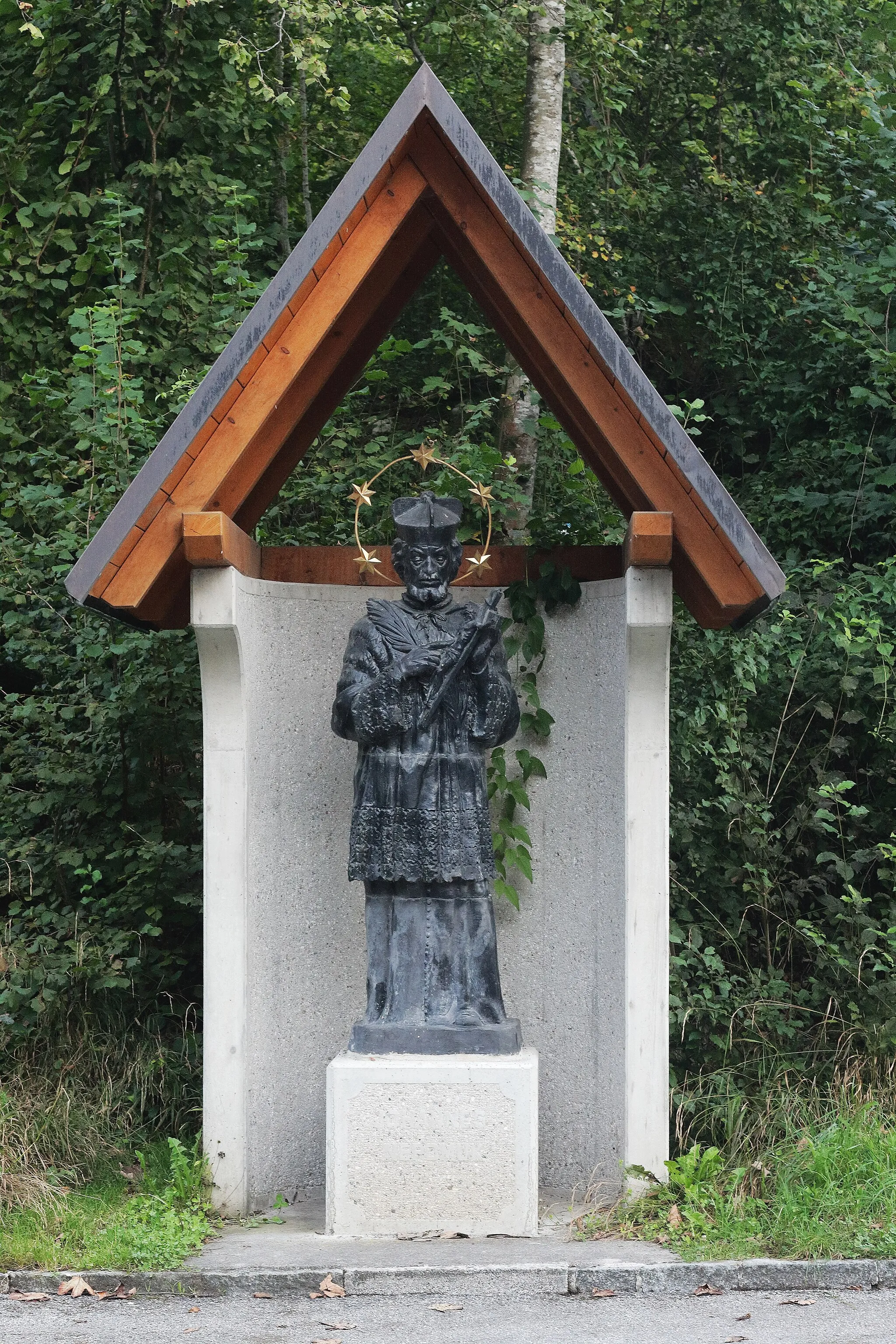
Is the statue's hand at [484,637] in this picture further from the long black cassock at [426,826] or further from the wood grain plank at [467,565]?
the wood grain plank at [467,565]

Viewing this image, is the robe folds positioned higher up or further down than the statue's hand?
further down

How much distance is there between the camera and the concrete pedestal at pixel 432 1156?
4.96m

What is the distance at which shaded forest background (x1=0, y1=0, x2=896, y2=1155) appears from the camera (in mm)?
6727

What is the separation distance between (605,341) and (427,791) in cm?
168

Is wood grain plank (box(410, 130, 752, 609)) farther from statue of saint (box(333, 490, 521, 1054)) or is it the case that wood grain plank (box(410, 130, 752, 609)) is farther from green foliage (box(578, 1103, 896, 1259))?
green foliage (box(578, 1103, 896, 1259))

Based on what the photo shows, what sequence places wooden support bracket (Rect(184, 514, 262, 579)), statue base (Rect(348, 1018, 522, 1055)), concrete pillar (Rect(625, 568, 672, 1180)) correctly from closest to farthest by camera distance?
1. wooden support bracket (Rect(184, 514, 262, 579))
2. statue base (Rect(348, 1018, 522, 1055))
3. concrete pillar (Rect(625, 568, 672, 1180))

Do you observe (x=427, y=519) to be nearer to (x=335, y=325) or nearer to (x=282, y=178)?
(x=335, y=325)

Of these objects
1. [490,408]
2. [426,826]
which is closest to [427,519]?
[426,826]

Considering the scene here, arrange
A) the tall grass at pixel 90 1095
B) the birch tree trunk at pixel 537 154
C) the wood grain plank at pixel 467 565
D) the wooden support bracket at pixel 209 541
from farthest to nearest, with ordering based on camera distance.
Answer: the birch tree trunk at pixel 537 154, the wood grain plank at pixel 467 565, the tall grass at pixel 90 1095, the wooden support bracket at pixel 209 541

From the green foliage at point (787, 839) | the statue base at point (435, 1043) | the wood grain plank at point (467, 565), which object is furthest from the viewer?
the green foliage at point (787, 839)

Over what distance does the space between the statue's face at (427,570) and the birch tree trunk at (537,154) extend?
2729mm

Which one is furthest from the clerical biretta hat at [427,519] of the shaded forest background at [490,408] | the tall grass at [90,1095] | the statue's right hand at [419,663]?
the tall grass at [90,1095]

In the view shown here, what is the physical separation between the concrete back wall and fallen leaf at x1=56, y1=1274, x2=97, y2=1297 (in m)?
0.82

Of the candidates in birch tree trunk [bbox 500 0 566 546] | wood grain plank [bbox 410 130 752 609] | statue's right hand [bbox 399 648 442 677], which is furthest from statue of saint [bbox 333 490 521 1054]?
birch tree trunk [bbox 500 0 566 546]
